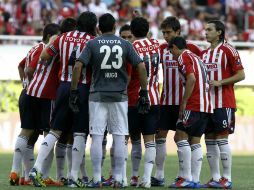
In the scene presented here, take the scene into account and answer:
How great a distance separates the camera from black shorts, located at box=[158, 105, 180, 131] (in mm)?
13680

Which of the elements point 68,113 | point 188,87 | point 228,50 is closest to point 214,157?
point 188,87

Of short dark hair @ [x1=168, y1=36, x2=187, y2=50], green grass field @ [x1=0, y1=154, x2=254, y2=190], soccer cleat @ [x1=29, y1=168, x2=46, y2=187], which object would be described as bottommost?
green grass field @ [x1=0, y1=154, x2=254, y2=190]

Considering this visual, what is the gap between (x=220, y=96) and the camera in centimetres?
1350

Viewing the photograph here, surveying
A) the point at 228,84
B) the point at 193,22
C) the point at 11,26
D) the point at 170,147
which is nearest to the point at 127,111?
the point at 228,84

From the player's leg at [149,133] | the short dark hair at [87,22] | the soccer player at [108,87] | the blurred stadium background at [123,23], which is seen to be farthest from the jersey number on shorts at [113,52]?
the blurred stadium background at [123,23]

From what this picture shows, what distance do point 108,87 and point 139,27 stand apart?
1.21 m

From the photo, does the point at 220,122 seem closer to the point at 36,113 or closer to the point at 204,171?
the point at 36,113

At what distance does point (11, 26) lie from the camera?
26.3 m

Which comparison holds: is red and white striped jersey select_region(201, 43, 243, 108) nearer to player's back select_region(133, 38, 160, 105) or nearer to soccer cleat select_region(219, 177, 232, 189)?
player's back select_region(133, 38, 160, 105)

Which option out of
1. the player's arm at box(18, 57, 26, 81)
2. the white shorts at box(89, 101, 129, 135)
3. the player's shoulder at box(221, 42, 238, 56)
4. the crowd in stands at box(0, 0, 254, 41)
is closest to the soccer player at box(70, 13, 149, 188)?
the white shorts at box(89, 101, 129, 135)

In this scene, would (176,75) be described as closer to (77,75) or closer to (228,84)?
(228,84)

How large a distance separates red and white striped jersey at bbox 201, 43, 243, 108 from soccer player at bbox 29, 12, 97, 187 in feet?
6.16

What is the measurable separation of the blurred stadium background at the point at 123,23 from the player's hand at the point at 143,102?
10.6 metres

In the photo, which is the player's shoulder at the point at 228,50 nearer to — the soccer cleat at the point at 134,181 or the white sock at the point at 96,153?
the soccer cleat at the point at 134,181
